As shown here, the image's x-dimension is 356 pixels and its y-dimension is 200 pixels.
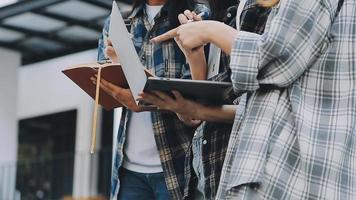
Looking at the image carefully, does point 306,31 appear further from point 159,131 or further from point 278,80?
point 159,131

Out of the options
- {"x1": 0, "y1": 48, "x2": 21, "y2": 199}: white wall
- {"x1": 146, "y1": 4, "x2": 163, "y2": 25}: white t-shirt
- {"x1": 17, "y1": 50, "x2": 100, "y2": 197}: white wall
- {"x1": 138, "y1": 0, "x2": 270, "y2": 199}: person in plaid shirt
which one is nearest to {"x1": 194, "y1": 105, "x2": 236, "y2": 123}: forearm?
{"x1": 138, "y1": 0, "x2": 270, "y2": 199}: person in plaid shirt

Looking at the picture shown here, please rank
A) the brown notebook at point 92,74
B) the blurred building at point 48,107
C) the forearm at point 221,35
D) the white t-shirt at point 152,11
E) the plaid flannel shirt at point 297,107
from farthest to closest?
the blurred building at point 48,107 → the white t-shirt at point 152,11 → the brown notebook at point 92,74 → the forearm at point 221,35 → the plaid flannel shirt at point 297,107

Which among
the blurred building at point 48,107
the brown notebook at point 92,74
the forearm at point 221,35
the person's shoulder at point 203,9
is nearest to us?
the forearm at point 221,35

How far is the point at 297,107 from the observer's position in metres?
1.96

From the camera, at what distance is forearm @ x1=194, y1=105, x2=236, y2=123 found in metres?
2.29

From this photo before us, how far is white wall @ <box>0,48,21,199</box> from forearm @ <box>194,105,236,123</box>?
9.95 meters

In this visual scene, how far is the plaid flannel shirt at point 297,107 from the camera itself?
192cm

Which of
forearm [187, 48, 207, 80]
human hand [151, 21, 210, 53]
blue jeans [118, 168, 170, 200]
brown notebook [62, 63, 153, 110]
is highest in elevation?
human hand [151, 21, 210, 53]

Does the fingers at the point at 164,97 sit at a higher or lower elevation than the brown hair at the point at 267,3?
lower

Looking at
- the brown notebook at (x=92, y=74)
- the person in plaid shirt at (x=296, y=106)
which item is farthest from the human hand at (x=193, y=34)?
the brown notebook at (x=92, y=74)

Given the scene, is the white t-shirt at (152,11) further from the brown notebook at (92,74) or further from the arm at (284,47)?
the arm at (284,47)

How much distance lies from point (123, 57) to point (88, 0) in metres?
7.81

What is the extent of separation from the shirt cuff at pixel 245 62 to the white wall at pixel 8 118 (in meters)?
10.3

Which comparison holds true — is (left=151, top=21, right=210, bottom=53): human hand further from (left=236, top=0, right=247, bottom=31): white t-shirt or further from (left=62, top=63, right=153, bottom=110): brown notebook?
(left=62, top=63, right=153, bottom=110): brown notebook
